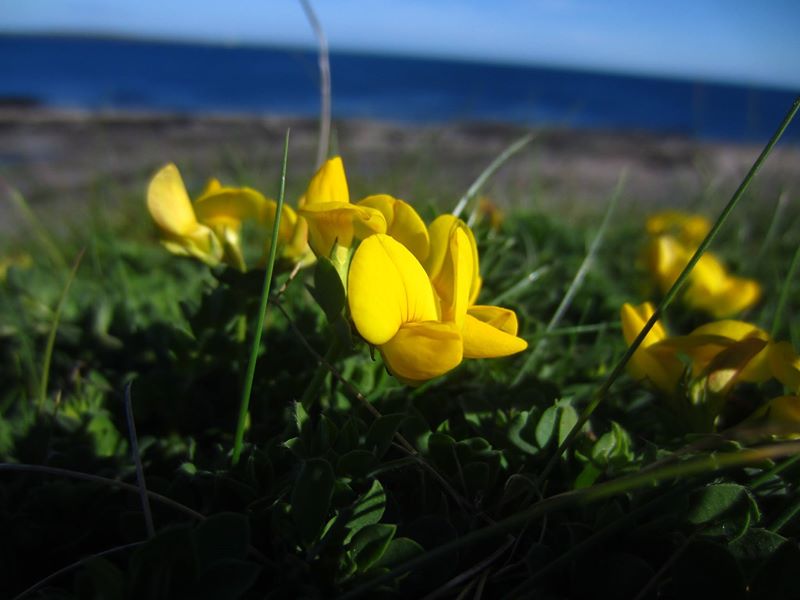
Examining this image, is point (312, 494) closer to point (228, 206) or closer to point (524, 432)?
point (524, 432)

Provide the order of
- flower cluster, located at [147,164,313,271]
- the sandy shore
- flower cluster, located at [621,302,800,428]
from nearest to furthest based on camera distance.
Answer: flower cluster, located at [621,302,800,428] → flower cluster, located at [147,164,313,271] → the sandy shore

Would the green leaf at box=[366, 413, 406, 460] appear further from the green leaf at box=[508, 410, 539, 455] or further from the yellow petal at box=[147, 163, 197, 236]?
the yellow petal at box=[147, 163, 197, 236]

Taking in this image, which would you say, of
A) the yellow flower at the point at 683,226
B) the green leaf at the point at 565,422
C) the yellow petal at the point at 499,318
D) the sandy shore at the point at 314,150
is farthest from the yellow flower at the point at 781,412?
the sandy shore at the point at 314,150

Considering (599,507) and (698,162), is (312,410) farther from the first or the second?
(698,162)

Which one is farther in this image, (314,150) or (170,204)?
(314,150)

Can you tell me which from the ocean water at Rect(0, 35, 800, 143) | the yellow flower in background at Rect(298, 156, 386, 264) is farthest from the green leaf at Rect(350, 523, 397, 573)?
the ocean water at Rect(0, 35, 800, 143)

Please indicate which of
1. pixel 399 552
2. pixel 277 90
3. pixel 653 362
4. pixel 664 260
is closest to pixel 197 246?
pixel 399 552

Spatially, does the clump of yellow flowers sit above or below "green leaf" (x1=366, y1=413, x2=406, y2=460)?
above

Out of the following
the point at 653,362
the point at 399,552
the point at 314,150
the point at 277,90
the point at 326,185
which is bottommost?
the point at 277,90
